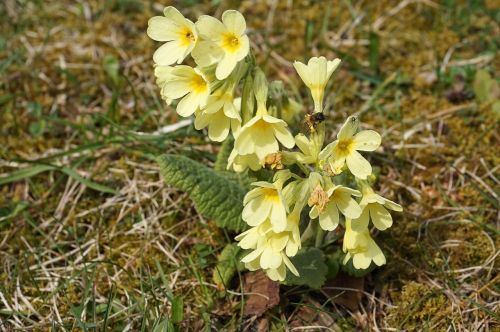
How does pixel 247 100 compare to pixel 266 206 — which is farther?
pixel 247 100

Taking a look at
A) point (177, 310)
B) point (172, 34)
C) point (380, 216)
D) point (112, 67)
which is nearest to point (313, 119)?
point (380, 216)

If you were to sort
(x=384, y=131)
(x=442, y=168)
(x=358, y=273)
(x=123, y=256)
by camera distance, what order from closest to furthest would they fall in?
(x=358, y=273) < (x=123, y=256) < (x=442, y=168) < (x=384, y=131)

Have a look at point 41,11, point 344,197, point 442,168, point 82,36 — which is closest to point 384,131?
point 442,168

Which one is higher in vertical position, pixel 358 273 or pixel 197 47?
pixel 197 47

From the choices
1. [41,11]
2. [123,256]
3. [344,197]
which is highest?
[344,197]

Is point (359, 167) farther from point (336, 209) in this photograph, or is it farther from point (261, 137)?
point (261, 137)

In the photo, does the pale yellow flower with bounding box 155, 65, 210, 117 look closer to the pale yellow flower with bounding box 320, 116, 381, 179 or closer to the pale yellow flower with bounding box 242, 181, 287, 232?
the pale yellow flower with bounding box 242, 181, 287, 232

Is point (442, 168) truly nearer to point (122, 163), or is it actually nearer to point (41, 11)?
point (122, 163)
